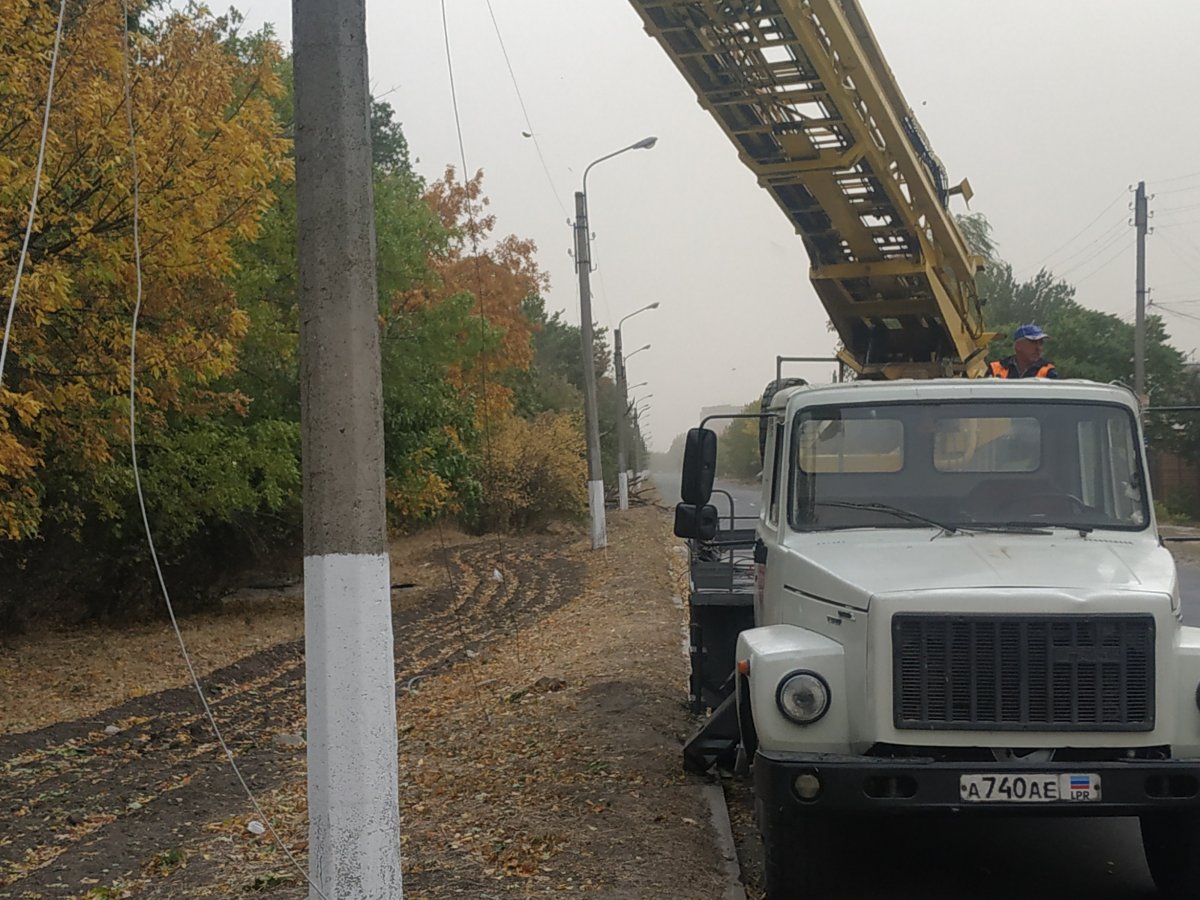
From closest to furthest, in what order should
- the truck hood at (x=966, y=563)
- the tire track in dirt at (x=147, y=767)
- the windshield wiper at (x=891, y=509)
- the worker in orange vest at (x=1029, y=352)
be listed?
the truck hood at (x=966, y=563) → the windshield wiper at (x=891, y=509) → the tire track in dirt at (x=147, y=767) → the worker in orange vest at (x=1029, y=352)

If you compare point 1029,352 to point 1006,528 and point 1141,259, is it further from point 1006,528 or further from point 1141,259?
point 1141,259

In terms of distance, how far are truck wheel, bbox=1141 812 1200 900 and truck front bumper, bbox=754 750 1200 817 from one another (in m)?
0.53

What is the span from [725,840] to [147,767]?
5535 mm

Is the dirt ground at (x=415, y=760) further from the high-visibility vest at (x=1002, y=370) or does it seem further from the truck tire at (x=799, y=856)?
the high-visibility vest at (x=1002, y=370)

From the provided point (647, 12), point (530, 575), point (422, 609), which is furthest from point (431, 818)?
point (530, 575)

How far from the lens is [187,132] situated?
1265cm

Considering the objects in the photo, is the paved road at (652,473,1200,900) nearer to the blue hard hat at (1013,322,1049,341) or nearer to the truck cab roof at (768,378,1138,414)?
the truck cab roof at (768,378,1138,414)

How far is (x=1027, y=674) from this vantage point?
17.3 feet

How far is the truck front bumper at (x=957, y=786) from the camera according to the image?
5.16 m

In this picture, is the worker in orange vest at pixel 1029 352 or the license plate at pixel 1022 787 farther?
the worker in orange vest at pixel 1029 352

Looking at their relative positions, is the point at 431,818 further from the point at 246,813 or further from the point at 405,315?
A: the point at 405,315

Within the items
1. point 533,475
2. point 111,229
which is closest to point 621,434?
point 533,475

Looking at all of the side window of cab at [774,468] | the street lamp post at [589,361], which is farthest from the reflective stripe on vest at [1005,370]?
the street lamp post at [589,361]

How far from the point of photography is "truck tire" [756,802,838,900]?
5609 mm
